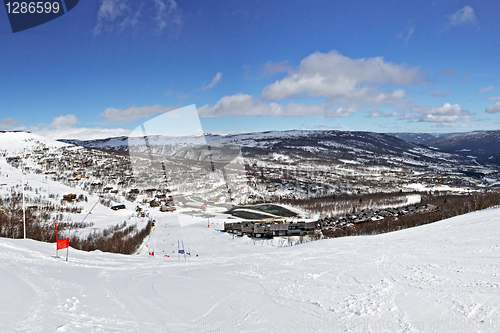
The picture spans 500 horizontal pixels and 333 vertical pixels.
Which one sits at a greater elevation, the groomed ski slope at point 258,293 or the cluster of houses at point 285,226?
the groomed ski slope at point 258,293

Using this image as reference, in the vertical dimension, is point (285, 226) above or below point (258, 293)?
below

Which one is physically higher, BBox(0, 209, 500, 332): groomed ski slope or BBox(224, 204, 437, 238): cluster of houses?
BBox(0, 209, 500, 332): groomed ski slope

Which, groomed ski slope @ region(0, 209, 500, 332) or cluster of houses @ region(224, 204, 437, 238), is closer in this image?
groomed ski slope @ region(0, 209, 500, 332)

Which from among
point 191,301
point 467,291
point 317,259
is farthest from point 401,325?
point 317,259

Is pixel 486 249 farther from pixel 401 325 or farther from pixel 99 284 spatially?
pixel 99 284

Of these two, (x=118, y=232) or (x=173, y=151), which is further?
(x=173, y=151)

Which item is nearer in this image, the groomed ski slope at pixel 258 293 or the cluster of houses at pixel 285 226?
the groomed ski slope at pixel 258 293

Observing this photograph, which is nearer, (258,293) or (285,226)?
(258,293)

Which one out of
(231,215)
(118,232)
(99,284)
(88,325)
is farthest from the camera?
(231,215)
